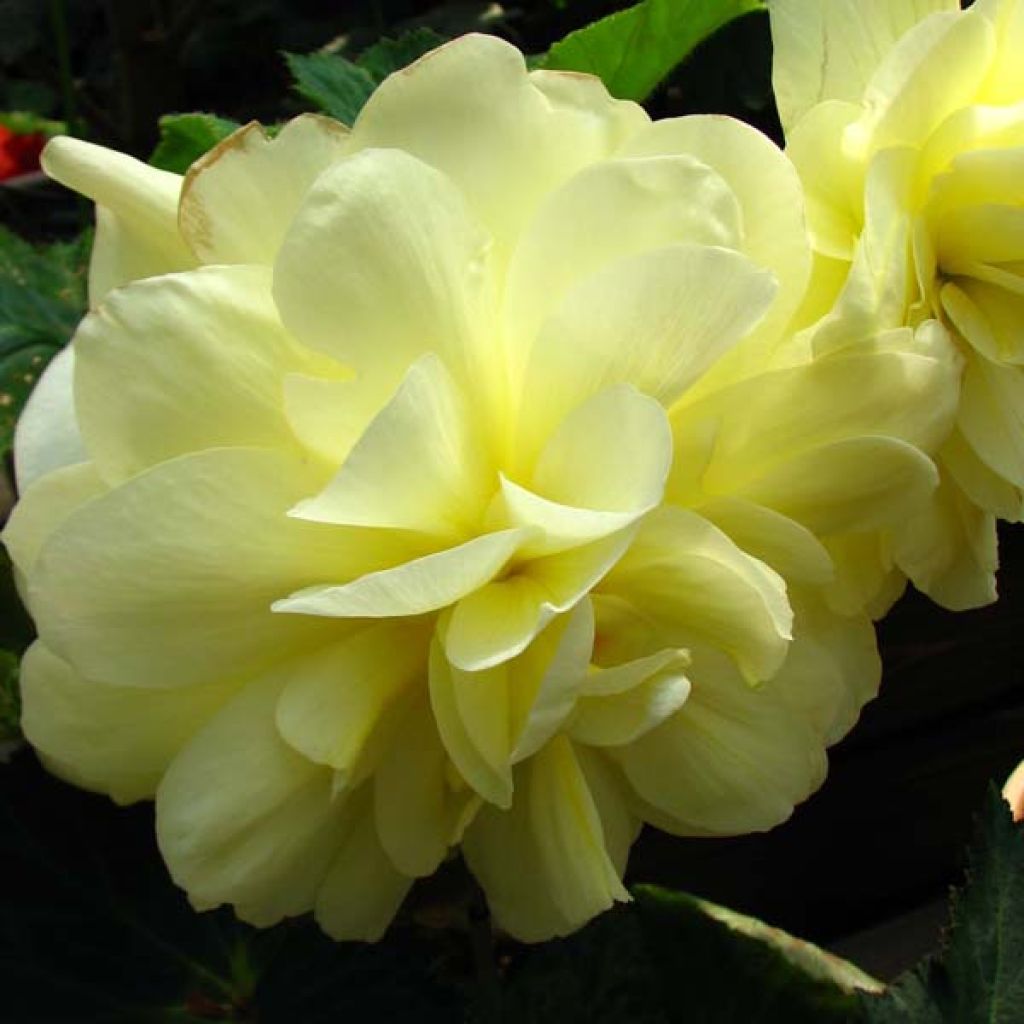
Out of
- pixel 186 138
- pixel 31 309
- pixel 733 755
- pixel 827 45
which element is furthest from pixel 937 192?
pixel 31 309

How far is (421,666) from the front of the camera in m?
0.34

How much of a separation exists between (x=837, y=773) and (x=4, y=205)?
960mm

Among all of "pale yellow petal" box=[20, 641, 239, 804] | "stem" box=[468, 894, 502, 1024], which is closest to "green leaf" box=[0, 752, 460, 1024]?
"stem" box=[468, 894, 502, 1024]

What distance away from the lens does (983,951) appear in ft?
1.68

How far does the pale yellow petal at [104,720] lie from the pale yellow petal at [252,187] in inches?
3.7

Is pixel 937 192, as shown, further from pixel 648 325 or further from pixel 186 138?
pixel 186 138

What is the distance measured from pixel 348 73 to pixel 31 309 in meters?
0.16

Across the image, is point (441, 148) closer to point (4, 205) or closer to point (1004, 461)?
point (1004, 461)

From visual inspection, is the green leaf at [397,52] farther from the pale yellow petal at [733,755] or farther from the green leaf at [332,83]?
the pale yellow petal at [733,755]

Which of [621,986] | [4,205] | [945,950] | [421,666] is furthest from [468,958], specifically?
[4,205]

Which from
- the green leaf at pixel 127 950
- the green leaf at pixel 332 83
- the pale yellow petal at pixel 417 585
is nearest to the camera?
the pale yellow petal at pixel 417 585

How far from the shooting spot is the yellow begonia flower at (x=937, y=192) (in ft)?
1.17

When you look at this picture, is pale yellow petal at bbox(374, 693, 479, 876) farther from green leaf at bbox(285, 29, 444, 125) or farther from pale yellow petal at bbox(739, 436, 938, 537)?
green leaf at bbox(285, 29, 444, 125)

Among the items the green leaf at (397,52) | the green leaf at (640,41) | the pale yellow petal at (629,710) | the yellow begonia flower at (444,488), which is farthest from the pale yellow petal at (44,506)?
the green leaf at (397,52)
